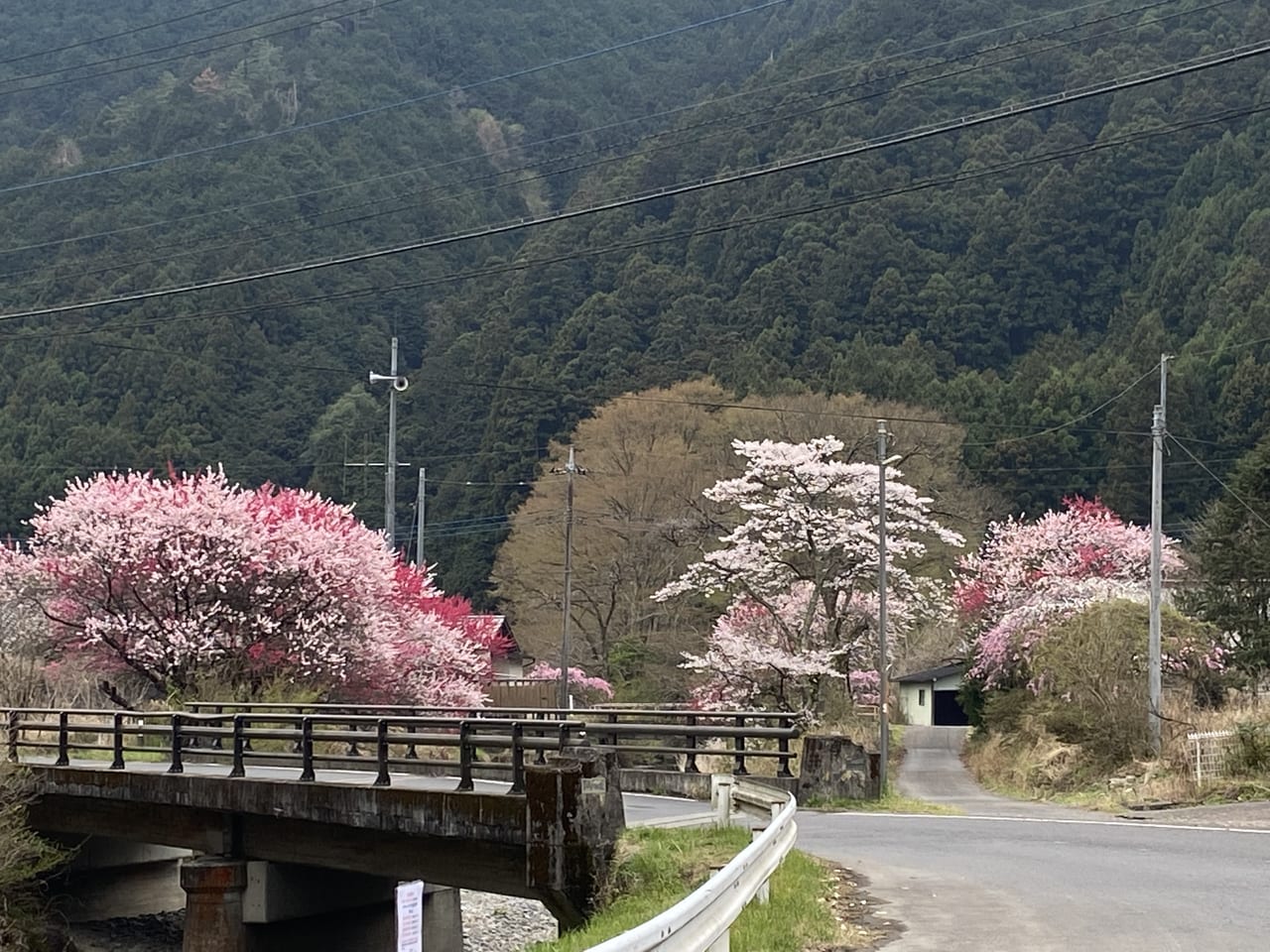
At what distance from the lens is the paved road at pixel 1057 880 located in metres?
10.4

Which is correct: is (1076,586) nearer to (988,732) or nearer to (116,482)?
(988,732)

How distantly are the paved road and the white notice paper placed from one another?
3442mm

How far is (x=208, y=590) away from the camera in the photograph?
36938mm

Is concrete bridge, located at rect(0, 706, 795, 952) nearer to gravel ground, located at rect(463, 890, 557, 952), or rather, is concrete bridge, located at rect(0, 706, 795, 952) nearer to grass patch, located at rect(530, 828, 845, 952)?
grass patch, located at rect(530, 828, 845, 952)

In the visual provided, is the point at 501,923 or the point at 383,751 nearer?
the point at 383,751

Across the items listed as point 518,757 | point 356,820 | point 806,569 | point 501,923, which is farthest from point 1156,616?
point 356,820

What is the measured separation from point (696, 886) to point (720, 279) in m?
76.3

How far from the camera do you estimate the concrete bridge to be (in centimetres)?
1662

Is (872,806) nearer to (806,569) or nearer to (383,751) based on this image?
(383,751)

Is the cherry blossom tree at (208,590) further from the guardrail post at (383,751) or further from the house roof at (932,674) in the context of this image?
the house roof at (932,674)

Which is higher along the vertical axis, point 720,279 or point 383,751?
point 720,279

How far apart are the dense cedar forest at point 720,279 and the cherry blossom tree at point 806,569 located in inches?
1126

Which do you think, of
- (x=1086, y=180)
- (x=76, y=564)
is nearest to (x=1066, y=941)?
(x=76, y=564)

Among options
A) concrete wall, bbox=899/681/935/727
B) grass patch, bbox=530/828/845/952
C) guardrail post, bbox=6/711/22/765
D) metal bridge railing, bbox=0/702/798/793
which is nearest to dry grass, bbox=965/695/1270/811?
metal bridge railing, bbox=0/702/798/793
